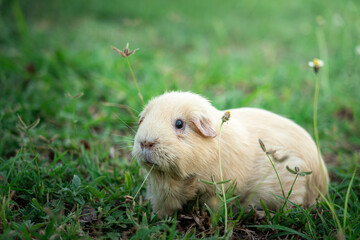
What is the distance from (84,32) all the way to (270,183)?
613 centimetres

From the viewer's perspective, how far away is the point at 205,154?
210 centimetres

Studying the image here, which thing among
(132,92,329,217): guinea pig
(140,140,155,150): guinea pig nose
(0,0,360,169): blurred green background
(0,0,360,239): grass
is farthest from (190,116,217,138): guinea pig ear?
(0,0,360,169): blurred green background

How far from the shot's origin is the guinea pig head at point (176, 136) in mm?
1979

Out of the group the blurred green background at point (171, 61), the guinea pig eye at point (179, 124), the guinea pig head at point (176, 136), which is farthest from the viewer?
the blurred green background at point (171, 61)

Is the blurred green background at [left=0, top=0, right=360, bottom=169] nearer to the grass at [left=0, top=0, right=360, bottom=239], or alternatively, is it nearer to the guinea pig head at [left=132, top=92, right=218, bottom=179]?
the grass at [left=0, top=0, right=360, bottom=239]

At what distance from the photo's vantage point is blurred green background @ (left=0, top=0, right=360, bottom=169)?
3791mm

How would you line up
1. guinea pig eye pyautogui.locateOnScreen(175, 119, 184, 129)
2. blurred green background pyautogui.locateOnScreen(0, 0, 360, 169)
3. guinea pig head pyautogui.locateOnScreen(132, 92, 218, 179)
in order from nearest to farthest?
1. guinea pig head pyautogui.locateOnScreen(132, 92, 218, 179)
2. guinea pig eye pyautogui.locateOnScreen(175, 119, 184, 129)
3. blurred green background pyautogui.locateOnScreen(0, 0, 360, 169)

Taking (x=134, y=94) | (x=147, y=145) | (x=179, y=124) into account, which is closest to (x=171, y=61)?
(x=134, y=94)

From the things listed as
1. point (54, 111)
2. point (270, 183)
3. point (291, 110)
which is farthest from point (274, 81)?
point (54, 111)

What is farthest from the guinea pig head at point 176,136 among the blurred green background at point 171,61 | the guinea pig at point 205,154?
the blurred green background at point 171,61

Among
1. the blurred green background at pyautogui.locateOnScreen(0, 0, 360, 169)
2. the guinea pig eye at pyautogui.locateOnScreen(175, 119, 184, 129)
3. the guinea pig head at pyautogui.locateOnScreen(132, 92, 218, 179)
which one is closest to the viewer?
the guinea pig head at pyautogui.locateOnScreen(132, 92, 218, 179)

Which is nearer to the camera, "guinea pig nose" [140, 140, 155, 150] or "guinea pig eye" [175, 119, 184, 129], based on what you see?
"guinea pig nose" [140, 140, 155, 150]

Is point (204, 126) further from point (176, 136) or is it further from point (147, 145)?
point (147, 145)

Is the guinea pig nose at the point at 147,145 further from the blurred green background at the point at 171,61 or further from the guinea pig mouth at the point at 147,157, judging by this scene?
the blurred green background at the point at 171,61
